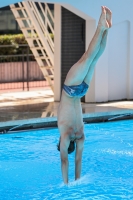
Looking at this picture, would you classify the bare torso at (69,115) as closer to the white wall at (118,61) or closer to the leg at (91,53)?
the leg at (91,53)

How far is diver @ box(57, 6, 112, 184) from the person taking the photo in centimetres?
640

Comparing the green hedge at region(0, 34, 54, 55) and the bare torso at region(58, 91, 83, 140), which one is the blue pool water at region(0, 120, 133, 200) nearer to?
the bare torso at region(58, 91, 83, 140)

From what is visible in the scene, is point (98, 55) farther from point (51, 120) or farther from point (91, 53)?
→ point (51, 120)

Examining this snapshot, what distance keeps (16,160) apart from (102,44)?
325cm

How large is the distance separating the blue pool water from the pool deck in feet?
0.89

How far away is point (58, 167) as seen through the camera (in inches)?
330

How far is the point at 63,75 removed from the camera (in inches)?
587

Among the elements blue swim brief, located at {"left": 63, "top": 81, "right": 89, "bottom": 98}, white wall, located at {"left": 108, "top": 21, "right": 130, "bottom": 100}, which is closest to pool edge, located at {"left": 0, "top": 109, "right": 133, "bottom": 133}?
white wall, located at {"left": 108, "top": 21, "right": 130, "bottom": 100}

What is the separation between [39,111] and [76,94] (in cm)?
594

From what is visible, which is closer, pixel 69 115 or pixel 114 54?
pixel 69 115

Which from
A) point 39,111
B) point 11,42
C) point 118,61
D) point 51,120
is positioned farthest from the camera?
point 11,42

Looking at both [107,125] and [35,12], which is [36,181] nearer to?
[107,125]

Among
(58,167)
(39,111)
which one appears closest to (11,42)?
(39,111)

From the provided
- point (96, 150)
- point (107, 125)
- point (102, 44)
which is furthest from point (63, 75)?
point (102, 44)
